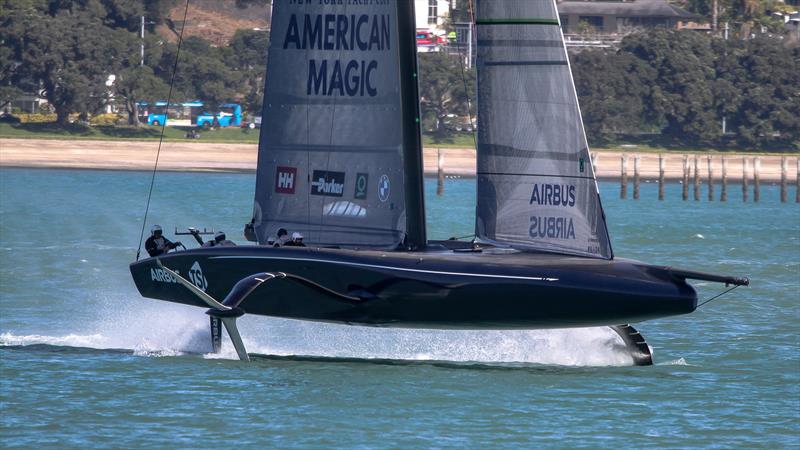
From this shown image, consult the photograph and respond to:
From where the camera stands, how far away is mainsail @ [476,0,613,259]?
58.2 feet

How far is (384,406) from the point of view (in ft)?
56.3

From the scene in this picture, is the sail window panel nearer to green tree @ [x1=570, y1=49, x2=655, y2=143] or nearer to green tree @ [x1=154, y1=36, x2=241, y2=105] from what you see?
green tree @ [x1=570, y1=49, x2=655, y2=143]

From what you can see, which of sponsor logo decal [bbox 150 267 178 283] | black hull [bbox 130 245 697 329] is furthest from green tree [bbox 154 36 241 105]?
black hull [bbox 130 245 697 329]

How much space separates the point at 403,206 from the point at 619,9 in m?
93.0

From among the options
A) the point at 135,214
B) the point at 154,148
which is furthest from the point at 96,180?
the point at 135,214

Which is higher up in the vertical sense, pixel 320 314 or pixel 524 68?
pixel 524 68

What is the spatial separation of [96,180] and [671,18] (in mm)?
52824

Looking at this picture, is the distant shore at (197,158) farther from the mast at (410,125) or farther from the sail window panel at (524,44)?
the sail window panel at (524,44)

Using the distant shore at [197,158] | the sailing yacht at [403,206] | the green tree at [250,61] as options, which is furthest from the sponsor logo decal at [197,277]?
the green tree at [250,61]

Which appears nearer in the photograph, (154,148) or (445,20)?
(154,148)

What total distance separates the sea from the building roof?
3155 inches

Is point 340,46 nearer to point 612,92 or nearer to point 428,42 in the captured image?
point 612,92

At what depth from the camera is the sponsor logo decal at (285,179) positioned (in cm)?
1959

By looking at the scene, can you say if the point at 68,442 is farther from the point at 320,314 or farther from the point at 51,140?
the point at 51,140
